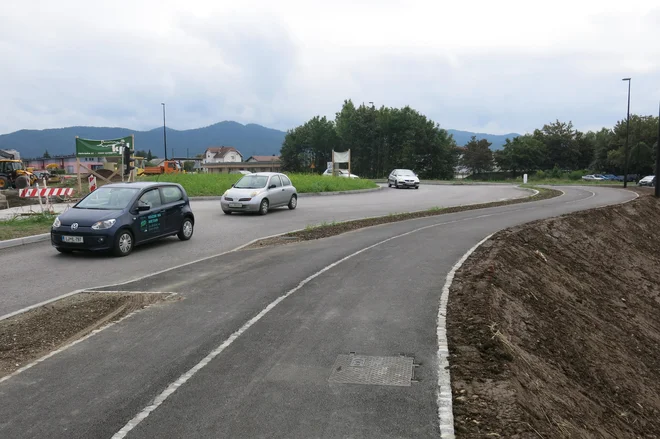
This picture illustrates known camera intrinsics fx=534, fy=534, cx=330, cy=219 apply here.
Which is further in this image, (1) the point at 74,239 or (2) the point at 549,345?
(1) the point at 74,239

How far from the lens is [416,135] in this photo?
74.3 meters

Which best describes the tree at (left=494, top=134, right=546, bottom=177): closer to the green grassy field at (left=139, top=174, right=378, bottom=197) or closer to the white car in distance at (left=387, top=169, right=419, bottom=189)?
the white car in distance at (left=387, top=169, right=419, bottom=189)

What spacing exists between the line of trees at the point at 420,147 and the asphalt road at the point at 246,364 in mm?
66585

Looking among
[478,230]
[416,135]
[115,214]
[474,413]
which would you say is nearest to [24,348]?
[474,413]

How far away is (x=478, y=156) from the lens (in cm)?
10419

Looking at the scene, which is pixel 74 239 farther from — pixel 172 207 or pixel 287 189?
pixel 287 189

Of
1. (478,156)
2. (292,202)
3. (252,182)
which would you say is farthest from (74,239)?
(478,156)

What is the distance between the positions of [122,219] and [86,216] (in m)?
0.73

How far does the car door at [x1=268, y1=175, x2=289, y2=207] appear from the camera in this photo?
2036cm

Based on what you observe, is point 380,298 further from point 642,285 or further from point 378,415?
point 642,285

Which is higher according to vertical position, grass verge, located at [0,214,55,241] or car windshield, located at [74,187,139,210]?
car windshield, located at [74,187,139,210]

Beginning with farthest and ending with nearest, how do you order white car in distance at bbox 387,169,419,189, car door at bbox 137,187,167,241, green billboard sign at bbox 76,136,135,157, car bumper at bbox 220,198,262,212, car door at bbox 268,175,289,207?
1. white car in distance at bbox 387,169,419,189
2. green billboard sign at bbox 76,136,135,157
3. car door at bbox 268,175,289,207
4. car bumper at bbox 220,198,262,212
5. car door at bbox 137,187,167,241

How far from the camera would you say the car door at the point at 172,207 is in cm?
1326

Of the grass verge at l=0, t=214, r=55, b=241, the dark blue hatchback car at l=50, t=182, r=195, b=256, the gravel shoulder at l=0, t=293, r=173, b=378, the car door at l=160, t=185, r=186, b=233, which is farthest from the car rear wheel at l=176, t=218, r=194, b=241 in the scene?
the gravel shoulder at l=0, t=293, r=173, b=378
